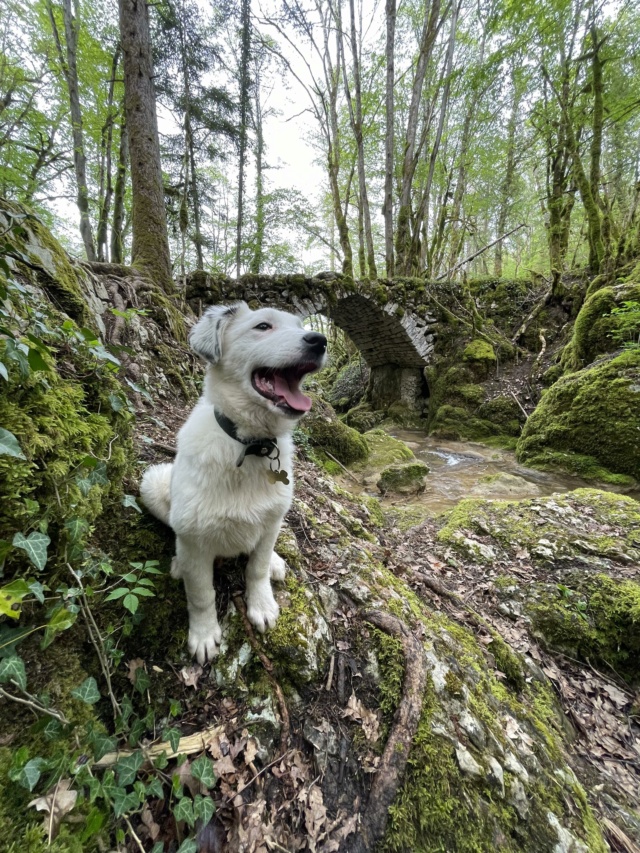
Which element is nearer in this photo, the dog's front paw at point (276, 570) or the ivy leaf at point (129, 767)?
the ivy leaf at point (129, 767)

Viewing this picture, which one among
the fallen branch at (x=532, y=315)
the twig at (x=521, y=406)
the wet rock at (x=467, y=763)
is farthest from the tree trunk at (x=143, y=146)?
the fallen branch at (x=532, y=315)

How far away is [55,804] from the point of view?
1025 mm

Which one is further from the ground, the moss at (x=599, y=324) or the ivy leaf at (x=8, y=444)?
the moss at (x=599, y=324)

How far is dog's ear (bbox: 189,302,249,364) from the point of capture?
75.7 inches

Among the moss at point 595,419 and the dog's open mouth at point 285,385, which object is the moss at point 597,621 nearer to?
the dog's open mouth at point 285,385

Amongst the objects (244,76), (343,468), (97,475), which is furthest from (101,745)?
(244,76)

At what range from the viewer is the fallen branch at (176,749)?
123 centimetres

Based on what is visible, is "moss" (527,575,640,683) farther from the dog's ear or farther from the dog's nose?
the dog's ear

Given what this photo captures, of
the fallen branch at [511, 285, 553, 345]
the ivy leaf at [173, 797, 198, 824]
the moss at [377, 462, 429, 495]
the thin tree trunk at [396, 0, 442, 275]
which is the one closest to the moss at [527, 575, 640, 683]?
the ivy leaf at [173, 797, 198, 824]

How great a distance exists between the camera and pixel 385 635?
2.06 m

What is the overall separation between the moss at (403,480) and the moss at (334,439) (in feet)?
3.14

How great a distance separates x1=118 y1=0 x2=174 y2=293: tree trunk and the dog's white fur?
581cm

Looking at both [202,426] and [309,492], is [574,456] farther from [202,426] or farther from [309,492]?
[202,426]

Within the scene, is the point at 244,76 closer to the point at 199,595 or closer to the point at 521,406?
the point at 521,406
